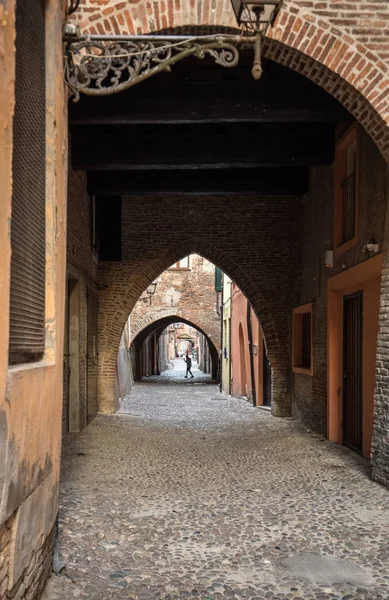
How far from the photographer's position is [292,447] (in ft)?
26.1

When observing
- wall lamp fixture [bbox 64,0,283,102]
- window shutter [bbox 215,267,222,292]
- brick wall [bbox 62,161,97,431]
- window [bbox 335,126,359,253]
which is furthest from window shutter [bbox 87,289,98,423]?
window shutter [bbox 215,267,222,292]

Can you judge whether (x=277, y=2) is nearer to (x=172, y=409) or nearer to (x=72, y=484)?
(x=72, y=484)

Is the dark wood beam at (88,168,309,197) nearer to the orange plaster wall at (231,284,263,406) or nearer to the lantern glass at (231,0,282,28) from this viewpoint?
the orange plaster wall at (231,284,263,406)

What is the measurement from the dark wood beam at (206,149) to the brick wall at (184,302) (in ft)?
45.4

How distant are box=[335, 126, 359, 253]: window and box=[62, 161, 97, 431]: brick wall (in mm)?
3743

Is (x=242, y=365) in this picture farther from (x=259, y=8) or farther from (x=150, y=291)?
(x=259, y=8)

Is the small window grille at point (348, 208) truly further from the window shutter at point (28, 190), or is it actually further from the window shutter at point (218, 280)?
the window shutter at point (218, 280)

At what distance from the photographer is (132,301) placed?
40.5ft

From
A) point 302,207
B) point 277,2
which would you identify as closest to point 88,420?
point 302,207

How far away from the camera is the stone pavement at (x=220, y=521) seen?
350 centimetres

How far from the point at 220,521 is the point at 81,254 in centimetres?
588

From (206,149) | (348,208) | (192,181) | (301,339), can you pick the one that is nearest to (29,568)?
(348,208)

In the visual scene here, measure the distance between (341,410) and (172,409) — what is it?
5672 millimetres

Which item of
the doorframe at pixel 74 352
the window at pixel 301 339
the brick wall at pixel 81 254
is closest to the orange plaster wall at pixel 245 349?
the window at pixel 301 339
